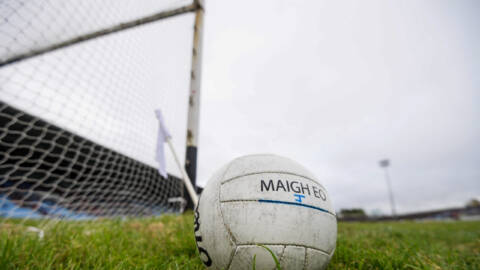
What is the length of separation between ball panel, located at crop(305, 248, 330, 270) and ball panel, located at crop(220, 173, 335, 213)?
278mm

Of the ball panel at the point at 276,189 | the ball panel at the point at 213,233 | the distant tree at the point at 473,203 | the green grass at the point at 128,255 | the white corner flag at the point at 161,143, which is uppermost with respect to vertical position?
the distant tree at the point at 473,203

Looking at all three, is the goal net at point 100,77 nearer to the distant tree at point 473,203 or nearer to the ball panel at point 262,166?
the ball panel at point 262,166

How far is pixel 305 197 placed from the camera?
1540 millimetres

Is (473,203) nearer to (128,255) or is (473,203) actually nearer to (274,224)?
(274,224)

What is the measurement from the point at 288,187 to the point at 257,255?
44 cm

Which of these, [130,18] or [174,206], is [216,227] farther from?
[130,18]

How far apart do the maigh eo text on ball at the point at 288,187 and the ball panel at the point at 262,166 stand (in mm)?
110

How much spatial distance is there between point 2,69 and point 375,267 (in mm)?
6459

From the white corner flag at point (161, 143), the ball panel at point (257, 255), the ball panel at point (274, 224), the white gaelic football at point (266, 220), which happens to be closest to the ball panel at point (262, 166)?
the white gaelic football at point (266, 220)

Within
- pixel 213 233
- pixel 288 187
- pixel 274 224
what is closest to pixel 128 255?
pixel 213 233

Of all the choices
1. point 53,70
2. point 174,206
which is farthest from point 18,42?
point 174,206

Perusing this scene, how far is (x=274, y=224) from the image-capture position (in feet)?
4.68

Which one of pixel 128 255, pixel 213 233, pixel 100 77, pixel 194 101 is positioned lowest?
pixel 128 255

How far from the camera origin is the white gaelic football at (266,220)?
4.67 ft
